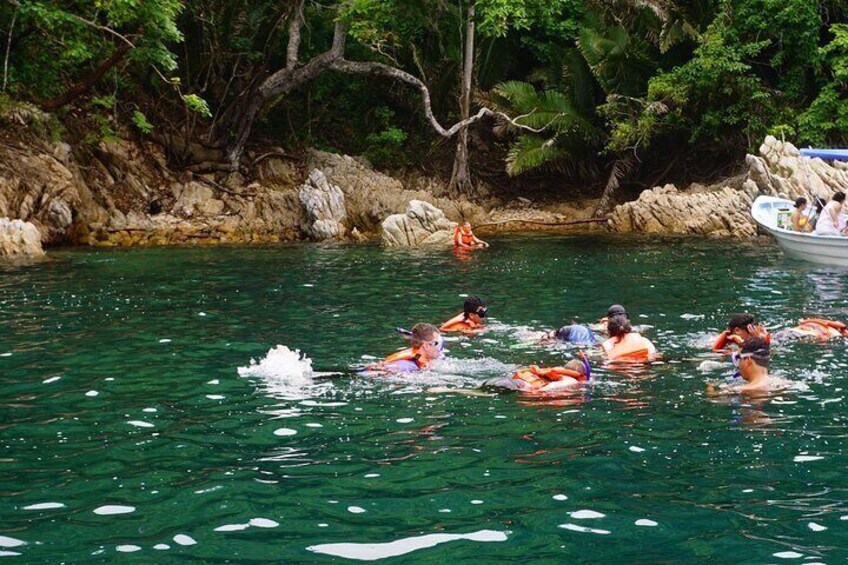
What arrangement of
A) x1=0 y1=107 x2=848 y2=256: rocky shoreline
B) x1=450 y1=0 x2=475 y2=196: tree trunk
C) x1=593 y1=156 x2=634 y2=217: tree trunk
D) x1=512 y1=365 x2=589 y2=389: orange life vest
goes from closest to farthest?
x1=512 y1=365 x2=589 y2=389: orange life vest → x1=0 y1=107 x2=848 y2=256: rocky shoreline → x1=450 y1=0 x2=475 y2=196: tree trunk → x1=593 y1=156 x2=634 y2=217: tree trunk

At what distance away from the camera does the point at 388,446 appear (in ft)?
28.5

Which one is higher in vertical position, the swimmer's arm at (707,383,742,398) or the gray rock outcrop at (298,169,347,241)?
the gray rock outcrop at (298,169,347,241)

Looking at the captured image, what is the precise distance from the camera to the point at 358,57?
38.4 metres

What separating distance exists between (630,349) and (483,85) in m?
27.6

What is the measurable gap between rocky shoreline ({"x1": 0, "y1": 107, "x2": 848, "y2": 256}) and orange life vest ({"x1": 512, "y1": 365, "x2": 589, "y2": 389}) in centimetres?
1928

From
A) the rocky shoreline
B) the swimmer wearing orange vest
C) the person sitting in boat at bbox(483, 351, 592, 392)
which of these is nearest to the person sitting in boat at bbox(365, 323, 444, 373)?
the person sitting in boat at bbox(483, 351, 592, 392)

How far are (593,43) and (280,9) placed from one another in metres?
11.1

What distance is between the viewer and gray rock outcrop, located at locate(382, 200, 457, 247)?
30531 mm

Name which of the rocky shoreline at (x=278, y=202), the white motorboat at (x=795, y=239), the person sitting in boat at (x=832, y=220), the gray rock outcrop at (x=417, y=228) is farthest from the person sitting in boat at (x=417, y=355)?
the gray rock outcrop at (x=417, y=228)

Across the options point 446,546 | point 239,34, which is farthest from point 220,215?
point 446,546

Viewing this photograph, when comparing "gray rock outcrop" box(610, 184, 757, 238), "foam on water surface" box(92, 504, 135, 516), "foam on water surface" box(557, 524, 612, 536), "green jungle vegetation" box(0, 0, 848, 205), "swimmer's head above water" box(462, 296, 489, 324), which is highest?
"green jungle vegetation" box(0, 0, 848, 205)

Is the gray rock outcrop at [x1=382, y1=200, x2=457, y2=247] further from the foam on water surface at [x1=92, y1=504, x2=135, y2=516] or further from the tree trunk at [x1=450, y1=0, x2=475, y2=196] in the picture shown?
the foam on water surface at [x1=92, y1=504, x2=135, y2=516]

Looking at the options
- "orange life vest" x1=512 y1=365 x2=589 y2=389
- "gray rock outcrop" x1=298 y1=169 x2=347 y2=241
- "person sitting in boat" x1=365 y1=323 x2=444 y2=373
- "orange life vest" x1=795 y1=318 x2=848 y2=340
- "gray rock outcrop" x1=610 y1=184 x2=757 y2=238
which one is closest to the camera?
"orange life vest" x1=512 y1=365 x2=589 y2=389

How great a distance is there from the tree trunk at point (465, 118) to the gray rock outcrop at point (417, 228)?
604cm
